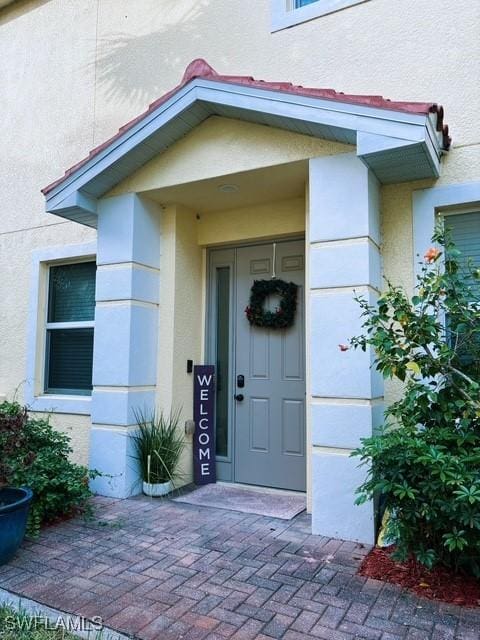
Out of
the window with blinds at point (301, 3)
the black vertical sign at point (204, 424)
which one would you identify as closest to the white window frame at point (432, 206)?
the black vertical sign at point (204, 424)

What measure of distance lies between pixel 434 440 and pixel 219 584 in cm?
171

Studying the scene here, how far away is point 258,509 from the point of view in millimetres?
4578

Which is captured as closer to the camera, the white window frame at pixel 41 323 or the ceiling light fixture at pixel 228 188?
the ceiling light fixture at pixel 228 188

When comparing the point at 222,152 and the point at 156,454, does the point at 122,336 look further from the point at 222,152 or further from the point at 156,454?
the point at 222,152

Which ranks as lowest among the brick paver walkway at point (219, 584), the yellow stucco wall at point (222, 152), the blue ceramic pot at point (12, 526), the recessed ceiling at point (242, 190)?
the brick paver walkway at point (219, 584)

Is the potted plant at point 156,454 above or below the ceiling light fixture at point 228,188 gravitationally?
below

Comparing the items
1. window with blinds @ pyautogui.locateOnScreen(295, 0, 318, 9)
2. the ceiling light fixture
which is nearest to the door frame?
the ceiling light fixture

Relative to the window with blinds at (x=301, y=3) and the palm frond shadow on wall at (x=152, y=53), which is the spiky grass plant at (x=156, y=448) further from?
the window with blinds at (x=301, y=3)

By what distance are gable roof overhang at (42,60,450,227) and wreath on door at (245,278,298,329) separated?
5.05 feet

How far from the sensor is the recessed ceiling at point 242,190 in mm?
4570

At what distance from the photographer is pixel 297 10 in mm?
5281

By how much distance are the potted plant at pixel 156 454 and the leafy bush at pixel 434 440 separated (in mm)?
2491

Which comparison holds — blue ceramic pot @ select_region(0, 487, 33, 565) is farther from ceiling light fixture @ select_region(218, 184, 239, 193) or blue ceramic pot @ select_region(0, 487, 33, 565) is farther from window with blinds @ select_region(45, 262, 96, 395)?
ceiling light fixture @ select_region(218, 184, 239, 193)

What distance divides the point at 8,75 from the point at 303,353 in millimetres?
6650
